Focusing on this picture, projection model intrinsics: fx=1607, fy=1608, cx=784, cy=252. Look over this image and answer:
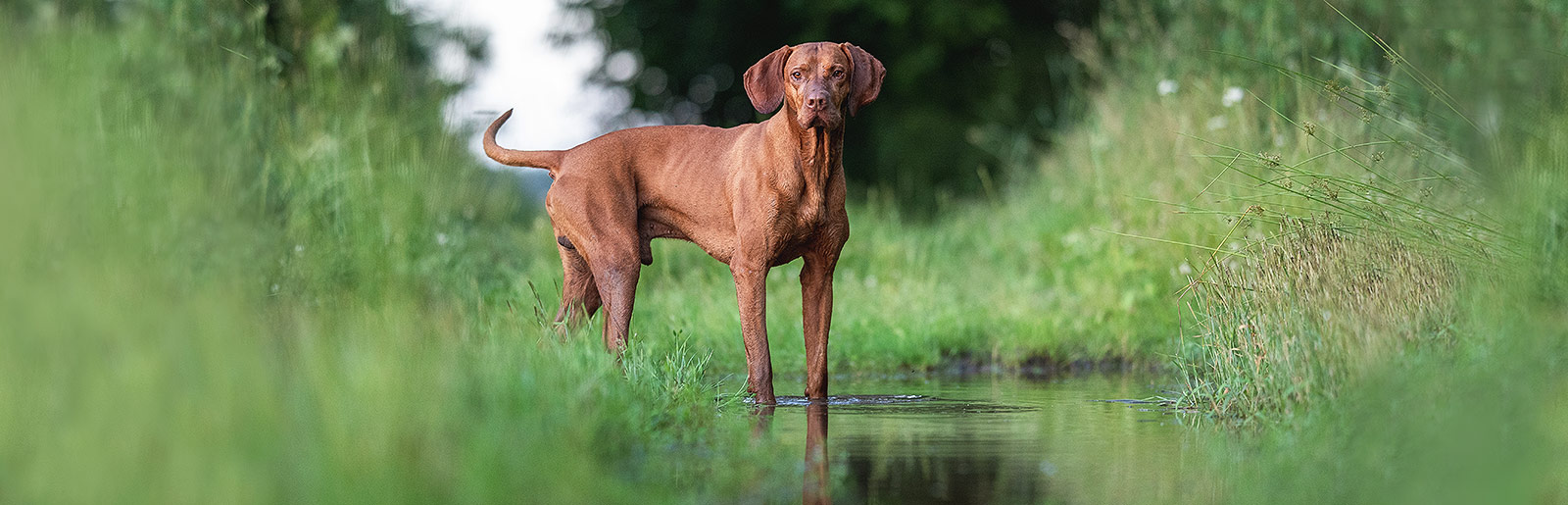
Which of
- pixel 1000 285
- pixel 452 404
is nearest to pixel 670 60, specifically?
pixel 1000 285

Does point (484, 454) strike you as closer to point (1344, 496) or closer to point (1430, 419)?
point (1344, 496)

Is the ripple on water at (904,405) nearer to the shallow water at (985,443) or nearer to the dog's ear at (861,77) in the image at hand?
the shallow water at (985,443)

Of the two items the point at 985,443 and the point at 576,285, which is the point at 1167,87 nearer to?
the point at 576,285

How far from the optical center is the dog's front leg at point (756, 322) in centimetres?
618

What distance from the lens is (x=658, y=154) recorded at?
260 inches

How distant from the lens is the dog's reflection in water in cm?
392

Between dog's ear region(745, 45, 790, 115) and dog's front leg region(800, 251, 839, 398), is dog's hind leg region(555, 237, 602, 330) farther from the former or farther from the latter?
dog's ear region(745, 45, 790, 115)

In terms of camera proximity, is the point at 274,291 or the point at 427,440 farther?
the point at 274,291

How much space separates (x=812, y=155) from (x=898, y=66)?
43.5 feet

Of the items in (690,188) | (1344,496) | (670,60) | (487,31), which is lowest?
(1344,496)

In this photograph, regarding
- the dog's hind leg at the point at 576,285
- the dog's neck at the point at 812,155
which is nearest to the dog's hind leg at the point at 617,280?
Answer: the dog's hind leg at the point at 576,285

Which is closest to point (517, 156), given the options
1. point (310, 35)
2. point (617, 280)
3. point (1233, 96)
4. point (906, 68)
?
point (617, 280)

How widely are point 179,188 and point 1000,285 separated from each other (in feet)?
20.3

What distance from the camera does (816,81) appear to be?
19.1ft
